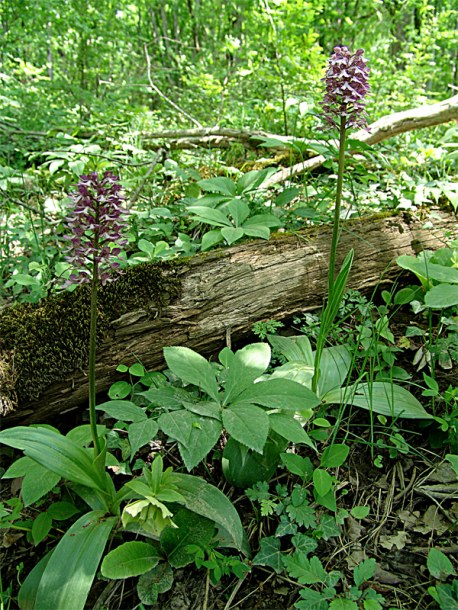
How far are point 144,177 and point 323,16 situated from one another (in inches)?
323

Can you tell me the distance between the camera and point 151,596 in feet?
4.76

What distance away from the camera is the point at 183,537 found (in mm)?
1536

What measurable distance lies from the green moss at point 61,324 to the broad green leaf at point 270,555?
42.3 inches

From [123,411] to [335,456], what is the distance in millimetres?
792

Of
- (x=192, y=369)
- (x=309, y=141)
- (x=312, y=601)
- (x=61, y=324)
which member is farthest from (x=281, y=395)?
(x=309, y=141)

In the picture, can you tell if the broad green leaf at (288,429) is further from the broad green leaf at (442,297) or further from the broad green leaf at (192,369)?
the broad green leaf at (442,297)

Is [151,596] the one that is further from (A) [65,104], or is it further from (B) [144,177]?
(A) [65,104]

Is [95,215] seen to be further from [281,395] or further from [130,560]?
[130,560]

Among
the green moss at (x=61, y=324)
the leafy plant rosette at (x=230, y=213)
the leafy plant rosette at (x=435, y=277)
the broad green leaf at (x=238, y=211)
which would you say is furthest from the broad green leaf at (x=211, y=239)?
the leafy plant rosette at (x=435, y=277)

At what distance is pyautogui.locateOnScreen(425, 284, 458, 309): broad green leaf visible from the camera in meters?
1.87

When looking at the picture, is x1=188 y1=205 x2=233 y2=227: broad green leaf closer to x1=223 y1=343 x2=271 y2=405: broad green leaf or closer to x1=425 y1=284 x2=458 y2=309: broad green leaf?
x1=223 y1=343 x2=271 y2=405: broad green leaf

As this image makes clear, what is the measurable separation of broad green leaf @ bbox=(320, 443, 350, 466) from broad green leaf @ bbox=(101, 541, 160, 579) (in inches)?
26.4

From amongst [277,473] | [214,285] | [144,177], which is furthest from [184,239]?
[277,473]

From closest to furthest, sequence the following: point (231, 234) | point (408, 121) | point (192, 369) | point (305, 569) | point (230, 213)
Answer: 1. point (305, 569)
2. point (192, 369)
3. point (231, 234)
4. point (230, 213)
5. point (408, 121)
